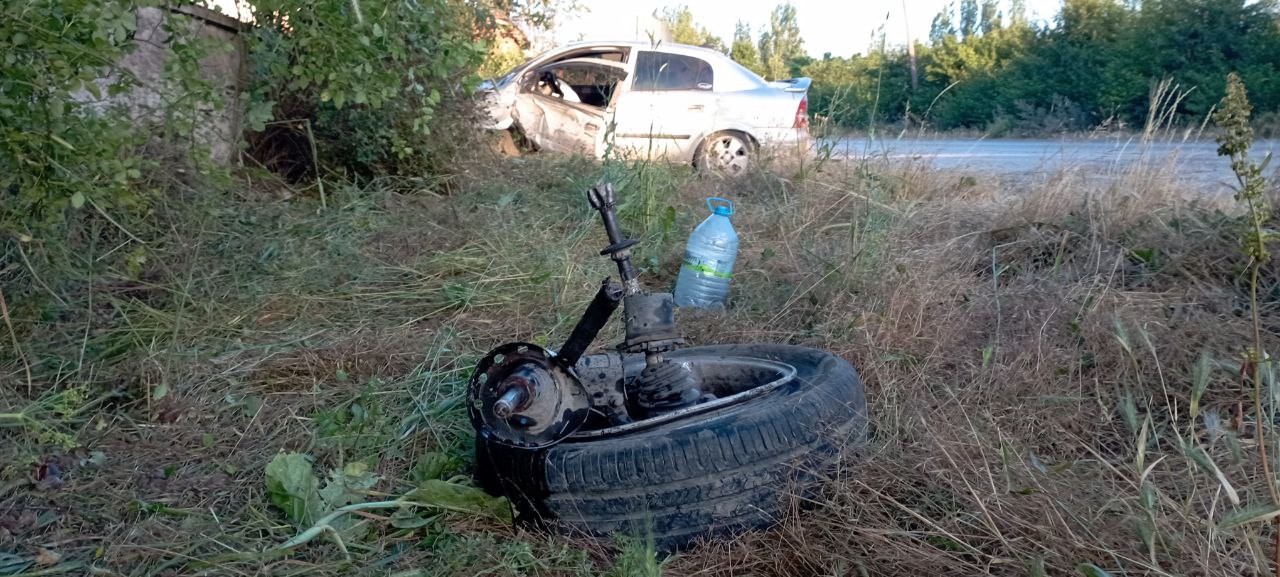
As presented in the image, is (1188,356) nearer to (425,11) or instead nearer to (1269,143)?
(425,11)

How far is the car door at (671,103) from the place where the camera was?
25.2 ft

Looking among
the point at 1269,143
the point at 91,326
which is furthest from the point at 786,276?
the point at 1269,143

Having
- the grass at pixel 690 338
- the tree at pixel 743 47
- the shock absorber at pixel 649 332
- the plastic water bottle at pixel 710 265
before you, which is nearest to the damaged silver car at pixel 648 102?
the grass at pixel 690 338

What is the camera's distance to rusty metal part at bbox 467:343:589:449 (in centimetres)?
239

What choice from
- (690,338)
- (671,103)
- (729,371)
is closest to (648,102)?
(671,103)

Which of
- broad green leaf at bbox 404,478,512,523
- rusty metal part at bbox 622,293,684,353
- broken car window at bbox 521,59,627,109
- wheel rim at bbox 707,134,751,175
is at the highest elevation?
broken car window at bbox 521,59,627,109

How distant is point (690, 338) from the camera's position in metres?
3.69

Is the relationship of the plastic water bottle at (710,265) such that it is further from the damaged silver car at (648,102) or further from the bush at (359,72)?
the damaged silver car at (648,102)

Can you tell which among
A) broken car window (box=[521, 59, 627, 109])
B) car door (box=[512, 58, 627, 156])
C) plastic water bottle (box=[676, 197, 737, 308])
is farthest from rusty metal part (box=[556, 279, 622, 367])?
broken car window (box=[521, 59, 627, 109])

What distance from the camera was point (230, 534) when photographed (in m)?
2.32

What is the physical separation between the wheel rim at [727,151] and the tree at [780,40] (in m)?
7.14

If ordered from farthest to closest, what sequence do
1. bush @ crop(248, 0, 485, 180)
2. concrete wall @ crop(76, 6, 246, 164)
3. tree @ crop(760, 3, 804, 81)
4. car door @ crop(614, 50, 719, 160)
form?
tree @ crop(760, 3, 804, 81), car door @ crop(614, 50, 719, 160), concrete wall @ crop(76, 6, 246, 164), bush @ crop(248, 0, 485, 180)

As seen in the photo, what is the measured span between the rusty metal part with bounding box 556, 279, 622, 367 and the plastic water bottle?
1.67 metres

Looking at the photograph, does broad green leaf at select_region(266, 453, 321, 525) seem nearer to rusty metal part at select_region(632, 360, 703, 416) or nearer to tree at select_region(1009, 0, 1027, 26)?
rusty metal part at select_region(632, 360, 703, 416)
